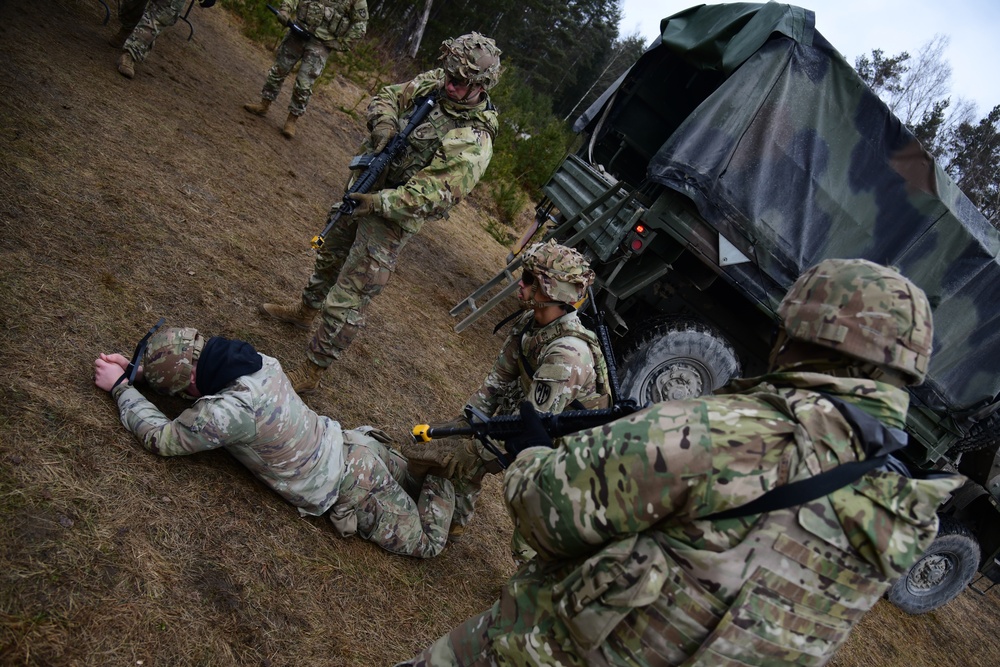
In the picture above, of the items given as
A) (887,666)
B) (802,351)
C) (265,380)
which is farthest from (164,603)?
(887,666)

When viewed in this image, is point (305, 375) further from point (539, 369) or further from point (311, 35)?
point (311, 35)

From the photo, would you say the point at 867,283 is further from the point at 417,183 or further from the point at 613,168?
the point at 613,168

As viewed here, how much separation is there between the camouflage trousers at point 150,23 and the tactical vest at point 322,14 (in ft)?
4.23

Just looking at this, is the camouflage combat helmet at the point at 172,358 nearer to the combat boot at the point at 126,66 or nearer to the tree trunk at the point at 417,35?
the combat boot at the point at 126,66

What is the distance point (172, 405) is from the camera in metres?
3.05

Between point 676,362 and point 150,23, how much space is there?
→ 590 cm

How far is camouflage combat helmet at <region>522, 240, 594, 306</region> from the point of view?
3.08 meters

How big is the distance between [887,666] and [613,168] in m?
5.71

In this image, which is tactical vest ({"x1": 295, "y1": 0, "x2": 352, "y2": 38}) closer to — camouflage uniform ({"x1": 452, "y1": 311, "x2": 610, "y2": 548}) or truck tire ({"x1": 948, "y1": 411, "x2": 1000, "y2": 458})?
camouflage uniform ({"x1": 452, "y1": 311, "x2": 610, "y2": 548})

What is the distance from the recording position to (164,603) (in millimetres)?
2242

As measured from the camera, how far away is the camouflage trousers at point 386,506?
3.03 m

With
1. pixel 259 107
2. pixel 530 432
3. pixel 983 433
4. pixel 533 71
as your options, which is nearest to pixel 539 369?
pixel 530 432

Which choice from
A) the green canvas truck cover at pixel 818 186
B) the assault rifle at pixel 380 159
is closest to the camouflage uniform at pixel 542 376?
the assault rifle at pixel 380 159

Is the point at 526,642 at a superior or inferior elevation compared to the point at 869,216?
inferior
